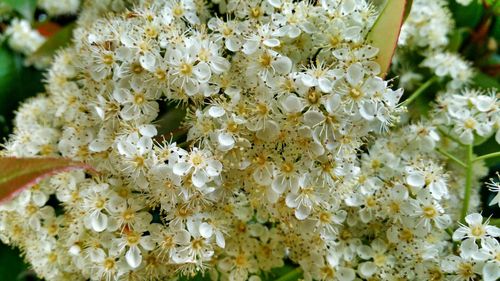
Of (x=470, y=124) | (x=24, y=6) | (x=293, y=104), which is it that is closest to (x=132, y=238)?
(x=293, y=104)

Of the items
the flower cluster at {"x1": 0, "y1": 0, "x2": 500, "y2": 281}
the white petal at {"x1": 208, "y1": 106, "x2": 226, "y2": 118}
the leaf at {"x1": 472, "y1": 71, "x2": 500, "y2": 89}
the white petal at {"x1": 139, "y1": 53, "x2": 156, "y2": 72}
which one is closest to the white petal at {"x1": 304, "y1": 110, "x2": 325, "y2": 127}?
the flower cluster at {"x1": 0, "y1": 0, "x2": 500, "y2": 281}

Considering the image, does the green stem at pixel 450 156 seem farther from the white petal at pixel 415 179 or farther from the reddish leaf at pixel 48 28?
the reddish leaf at pixel 48 28

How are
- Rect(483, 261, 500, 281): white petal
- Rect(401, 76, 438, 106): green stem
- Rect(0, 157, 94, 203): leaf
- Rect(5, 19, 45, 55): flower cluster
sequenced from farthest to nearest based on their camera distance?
Rect(5, 19, 45, 55): flower cluster
Rect(401, 76, 438, 106): green stem
Rect(483, 261, 500, 281): white petal
Rect(0, 157, 94, 203): leaf

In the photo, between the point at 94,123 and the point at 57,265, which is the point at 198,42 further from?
the point at 57,265

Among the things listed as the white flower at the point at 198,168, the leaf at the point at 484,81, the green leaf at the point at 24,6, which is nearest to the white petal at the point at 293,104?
the white flower at the point at 198,168

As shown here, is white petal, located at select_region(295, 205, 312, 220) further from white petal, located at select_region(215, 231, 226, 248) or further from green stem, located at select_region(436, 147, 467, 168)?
green stem, located at select_region(436, 147, 467, 168)

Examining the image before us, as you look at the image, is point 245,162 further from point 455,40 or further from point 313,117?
point 455,40
